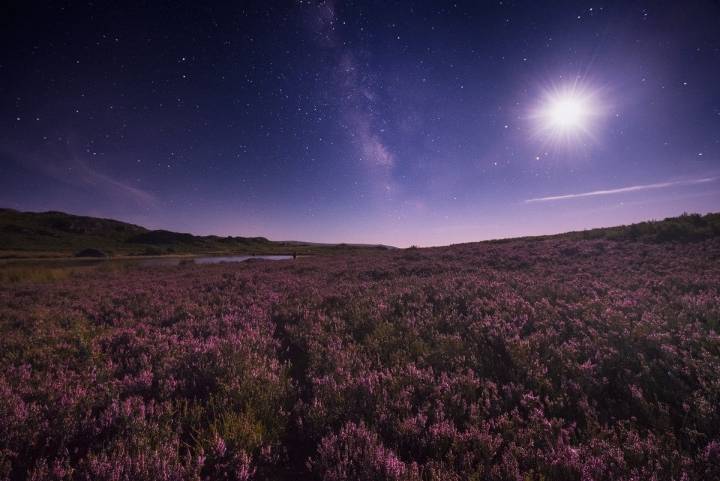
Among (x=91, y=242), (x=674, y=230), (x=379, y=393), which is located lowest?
(x=379, y=393)

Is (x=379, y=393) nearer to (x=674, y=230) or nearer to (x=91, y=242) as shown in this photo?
(x=674, y=230)

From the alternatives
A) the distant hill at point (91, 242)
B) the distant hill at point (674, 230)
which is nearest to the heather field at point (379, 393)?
the distant hill at point (674, 230)

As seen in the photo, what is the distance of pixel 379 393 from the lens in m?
3.76

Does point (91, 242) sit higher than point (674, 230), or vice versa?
point (674, 230)

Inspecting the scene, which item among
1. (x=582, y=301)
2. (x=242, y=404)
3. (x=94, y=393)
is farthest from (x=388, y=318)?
(x=94, y=393)

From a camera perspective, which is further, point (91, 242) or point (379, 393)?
point (91, 242)

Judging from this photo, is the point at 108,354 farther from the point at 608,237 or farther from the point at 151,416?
the point at 608,237

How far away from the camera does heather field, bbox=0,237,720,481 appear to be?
107 inches

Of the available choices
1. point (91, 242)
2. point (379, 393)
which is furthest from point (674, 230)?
→ point (91, 242)

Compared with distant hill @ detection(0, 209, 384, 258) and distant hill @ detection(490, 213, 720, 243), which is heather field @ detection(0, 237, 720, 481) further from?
distant hill @ detection(0, 209, 384, 258)

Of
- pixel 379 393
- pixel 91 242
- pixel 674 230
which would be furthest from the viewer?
pixel 91 242

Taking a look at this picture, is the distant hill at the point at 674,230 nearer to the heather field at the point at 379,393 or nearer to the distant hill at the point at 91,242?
the heather field at the point at 379,393

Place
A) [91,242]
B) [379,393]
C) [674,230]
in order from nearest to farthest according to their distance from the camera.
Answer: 1. [379,393]
2. [674,230]
3. [91,242]

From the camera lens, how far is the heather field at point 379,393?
2715mm
